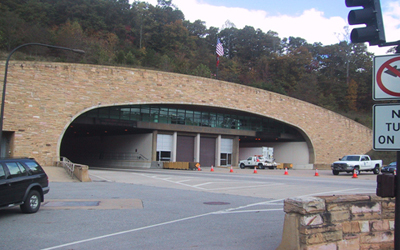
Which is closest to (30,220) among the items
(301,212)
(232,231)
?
(232,231)

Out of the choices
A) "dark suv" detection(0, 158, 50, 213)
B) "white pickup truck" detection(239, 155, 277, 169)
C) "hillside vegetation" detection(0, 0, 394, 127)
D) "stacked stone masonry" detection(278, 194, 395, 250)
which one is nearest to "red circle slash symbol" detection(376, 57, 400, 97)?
"stacked stone masonry" detection(278, 194, 395, 250)

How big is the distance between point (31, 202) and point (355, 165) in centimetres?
3229

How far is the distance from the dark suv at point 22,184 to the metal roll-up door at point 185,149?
4063 centimetres

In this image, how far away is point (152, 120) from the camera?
49.2 m

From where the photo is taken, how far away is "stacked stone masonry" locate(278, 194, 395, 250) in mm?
5938

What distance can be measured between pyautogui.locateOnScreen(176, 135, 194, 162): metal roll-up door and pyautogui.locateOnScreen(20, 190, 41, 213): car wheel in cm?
4101

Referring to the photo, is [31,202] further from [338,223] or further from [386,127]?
[386,127]

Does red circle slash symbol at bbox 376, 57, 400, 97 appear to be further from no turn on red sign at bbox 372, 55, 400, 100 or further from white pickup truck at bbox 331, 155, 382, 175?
white pickup truck at bbox 331, 155, 382, 175

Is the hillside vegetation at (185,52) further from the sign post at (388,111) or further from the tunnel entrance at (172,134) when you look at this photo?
the sign post at (388,111)

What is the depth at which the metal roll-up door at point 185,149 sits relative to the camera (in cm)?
5248

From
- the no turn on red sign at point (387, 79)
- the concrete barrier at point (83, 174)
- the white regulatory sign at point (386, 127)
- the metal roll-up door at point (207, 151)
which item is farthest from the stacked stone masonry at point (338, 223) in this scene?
the metal roll-up door at point (207, 151)

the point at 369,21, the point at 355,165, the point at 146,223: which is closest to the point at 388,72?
the point at 369,21

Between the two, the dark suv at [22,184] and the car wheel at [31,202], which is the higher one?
the dark suv at [22,184]

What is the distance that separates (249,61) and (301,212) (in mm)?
108073
